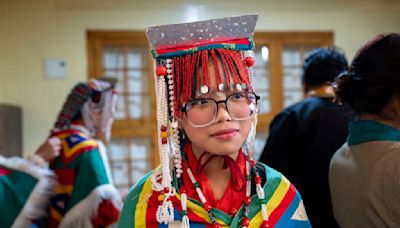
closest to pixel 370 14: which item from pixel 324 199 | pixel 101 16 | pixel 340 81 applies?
pixel 101 16

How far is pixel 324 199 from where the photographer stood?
5.64 feet

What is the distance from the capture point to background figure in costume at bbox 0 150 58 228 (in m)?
1.75

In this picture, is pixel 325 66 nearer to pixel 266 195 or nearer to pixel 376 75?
pixel 376 75

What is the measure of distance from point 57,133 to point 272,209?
1.64 meters

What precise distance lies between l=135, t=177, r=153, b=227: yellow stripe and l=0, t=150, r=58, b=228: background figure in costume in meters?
0.91

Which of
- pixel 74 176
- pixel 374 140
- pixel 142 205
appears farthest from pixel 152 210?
pixel 74 176

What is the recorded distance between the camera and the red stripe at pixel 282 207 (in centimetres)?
104

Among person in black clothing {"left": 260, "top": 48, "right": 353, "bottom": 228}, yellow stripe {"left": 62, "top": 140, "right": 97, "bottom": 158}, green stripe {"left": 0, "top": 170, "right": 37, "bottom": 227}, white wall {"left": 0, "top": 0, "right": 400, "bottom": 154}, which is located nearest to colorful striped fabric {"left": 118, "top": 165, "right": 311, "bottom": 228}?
person in black clothing {"left": 260, "top": 48, "right": 353, "bottom": 228}

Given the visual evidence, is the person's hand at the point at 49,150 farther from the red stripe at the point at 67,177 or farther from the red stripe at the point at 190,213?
the red stripe at the point at 190,213

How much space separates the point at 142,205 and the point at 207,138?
250 millimetres

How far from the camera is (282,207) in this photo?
106cm

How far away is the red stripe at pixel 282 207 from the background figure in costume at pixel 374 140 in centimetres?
18

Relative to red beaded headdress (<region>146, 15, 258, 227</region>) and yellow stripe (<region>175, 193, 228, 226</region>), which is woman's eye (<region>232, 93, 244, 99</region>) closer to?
red beaded headdress (<region>146, 15, 258, 227</region>)

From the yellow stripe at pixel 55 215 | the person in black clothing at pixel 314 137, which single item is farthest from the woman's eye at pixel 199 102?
the yellow stripe at pixel 55 215
